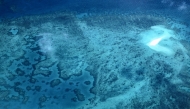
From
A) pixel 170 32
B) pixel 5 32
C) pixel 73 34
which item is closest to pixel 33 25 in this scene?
pixel 5 32

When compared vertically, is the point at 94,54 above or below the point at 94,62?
above

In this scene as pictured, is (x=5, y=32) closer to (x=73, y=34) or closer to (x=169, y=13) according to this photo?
(x=73, y=34)

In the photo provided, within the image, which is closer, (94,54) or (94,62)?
(94,62)

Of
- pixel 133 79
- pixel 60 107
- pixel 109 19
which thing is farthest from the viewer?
pixel 109 19

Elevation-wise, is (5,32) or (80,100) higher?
(5,32)

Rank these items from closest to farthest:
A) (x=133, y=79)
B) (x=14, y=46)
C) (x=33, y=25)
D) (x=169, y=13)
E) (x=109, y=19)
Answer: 1. (x=133, y=79)
2. (x=14, y=46)
3. (x=33, y=25)
4. (x=109, y=19)
5. (x=169, y=13)

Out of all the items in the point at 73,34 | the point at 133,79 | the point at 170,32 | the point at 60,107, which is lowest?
the point at 60,107

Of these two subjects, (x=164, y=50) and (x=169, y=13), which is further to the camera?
(x=169, y=13)
